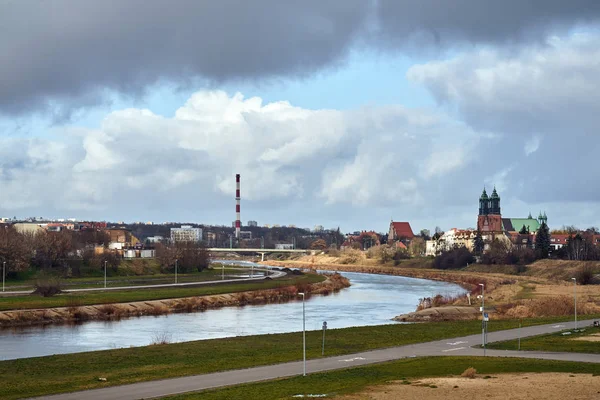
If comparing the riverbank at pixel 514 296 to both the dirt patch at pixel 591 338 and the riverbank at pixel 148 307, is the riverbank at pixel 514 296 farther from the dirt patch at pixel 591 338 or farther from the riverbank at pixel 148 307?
the riverbank at pixel 148 307

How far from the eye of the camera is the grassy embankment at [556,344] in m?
45.5

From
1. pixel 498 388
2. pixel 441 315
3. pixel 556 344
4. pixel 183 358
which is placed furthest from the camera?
pixel 441 315

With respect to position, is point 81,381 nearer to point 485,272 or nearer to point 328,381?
point 328,381

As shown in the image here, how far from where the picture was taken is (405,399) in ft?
100

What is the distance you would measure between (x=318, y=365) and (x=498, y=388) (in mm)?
11334

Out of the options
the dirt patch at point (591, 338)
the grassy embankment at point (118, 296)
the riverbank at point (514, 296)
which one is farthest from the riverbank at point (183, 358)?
the grassy embankment at point (118, 296)

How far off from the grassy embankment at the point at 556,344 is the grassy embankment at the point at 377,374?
18.2ft

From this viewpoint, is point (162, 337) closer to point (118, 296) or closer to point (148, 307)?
point (148, 307)

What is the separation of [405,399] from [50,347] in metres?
31.0

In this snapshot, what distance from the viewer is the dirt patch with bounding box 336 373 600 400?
30.7 metres

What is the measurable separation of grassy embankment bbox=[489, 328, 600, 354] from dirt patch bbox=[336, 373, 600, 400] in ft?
34.2

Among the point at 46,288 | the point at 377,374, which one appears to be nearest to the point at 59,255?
the point at 46,288

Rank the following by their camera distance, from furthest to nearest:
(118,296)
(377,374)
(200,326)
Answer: (118,296)
(200,326)
(377,374)

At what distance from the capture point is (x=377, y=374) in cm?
3775
